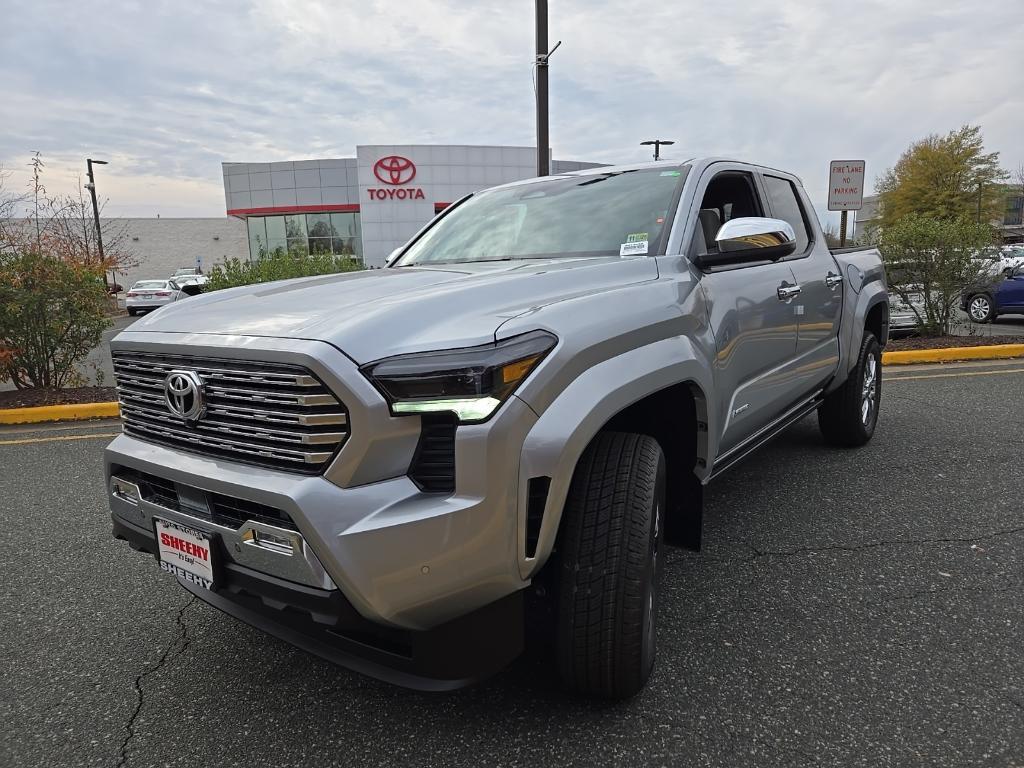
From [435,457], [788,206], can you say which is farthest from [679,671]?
[788,206]

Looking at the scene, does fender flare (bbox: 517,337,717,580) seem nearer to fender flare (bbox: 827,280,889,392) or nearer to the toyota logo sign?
fender flare (bbox: 827,280,889,392)

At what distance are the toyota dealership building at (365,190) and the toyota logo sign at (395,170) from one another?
0.05m

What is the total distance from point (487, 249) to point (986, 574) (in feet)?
Result: 8.39

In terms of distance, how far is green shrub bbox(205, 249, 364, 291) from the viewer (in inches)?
442

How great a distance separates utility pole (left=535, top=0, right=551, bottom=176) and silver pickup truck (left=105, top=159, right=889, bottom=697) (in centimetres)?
687

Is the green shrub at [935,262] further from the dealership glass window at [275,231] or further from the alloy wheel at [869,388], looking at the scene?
the dealership glass window at [275,231]

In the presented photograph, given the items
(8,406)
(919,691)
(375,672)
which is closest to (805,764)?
(919,691)

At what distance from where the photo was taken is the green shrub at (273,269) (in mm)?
11219

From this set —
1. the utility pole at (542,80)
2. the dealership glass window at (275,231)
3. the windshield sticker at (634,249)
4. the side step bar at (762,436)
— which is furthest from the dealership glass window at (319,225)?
the windshield sticker at (634,249)

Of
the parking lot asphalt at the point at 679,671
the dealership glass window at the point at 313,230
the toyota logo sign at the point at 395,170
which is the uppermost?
the toyota logo sign at the point at 395,170

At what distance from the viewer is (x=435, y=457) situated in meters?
1.78

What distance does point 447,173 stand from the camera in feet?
118

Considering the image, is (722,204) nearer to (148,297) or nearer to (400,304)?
(400,304)

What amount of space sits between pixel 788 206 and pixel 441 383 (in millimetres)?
3172
